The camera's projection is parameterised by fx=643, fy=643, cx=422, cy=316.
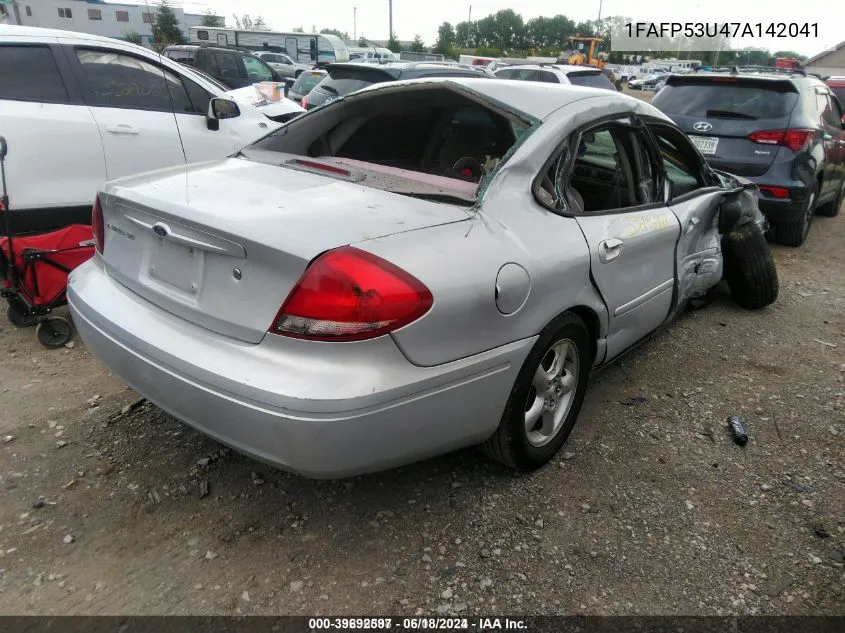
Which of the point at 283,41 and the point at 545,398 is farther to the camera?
the point at 283,41

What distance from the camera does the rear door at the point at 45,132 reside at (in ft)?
13.3

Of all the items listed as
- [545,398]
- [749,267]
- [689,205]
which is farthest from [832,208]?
[545,398]

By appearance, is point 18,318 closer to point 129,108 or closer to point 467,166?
point 129,108

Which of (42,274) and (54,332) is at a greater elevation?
(42,274)

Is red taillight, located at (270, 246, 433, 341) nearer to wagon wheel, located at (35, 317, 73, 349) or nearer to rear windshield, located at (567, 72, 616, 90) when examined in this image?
wagon wheel, located at (35, 317, 73, 349)

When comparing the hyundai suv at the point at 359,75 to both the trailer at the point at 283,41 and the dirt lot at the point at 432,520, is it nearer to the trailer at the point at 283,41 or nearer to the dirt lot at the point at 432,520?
the dirt lot at the point at 432,520

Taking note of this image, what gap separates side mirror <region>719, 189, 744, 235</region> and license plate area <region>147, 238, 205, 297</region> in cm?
321

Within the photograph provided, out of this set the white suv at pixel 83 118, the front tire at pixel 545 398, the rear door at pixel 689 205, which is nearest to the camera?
the front tire at pixel 545 398

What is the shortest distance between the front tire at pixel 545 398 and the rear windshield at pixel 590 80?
34.3 ft

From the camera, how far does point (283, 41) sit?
32.2 meters

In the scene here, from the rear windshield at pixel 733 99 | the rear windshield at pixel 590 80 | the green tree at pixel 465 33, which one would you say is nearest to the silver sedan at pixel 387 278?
the rear windshield at pixel 733 99

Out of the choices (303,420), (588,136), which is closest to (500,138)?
(588,136)

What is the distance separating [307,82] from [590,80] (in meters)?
5.43

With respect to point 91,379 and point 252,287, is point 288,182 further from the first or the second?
point 91,379
